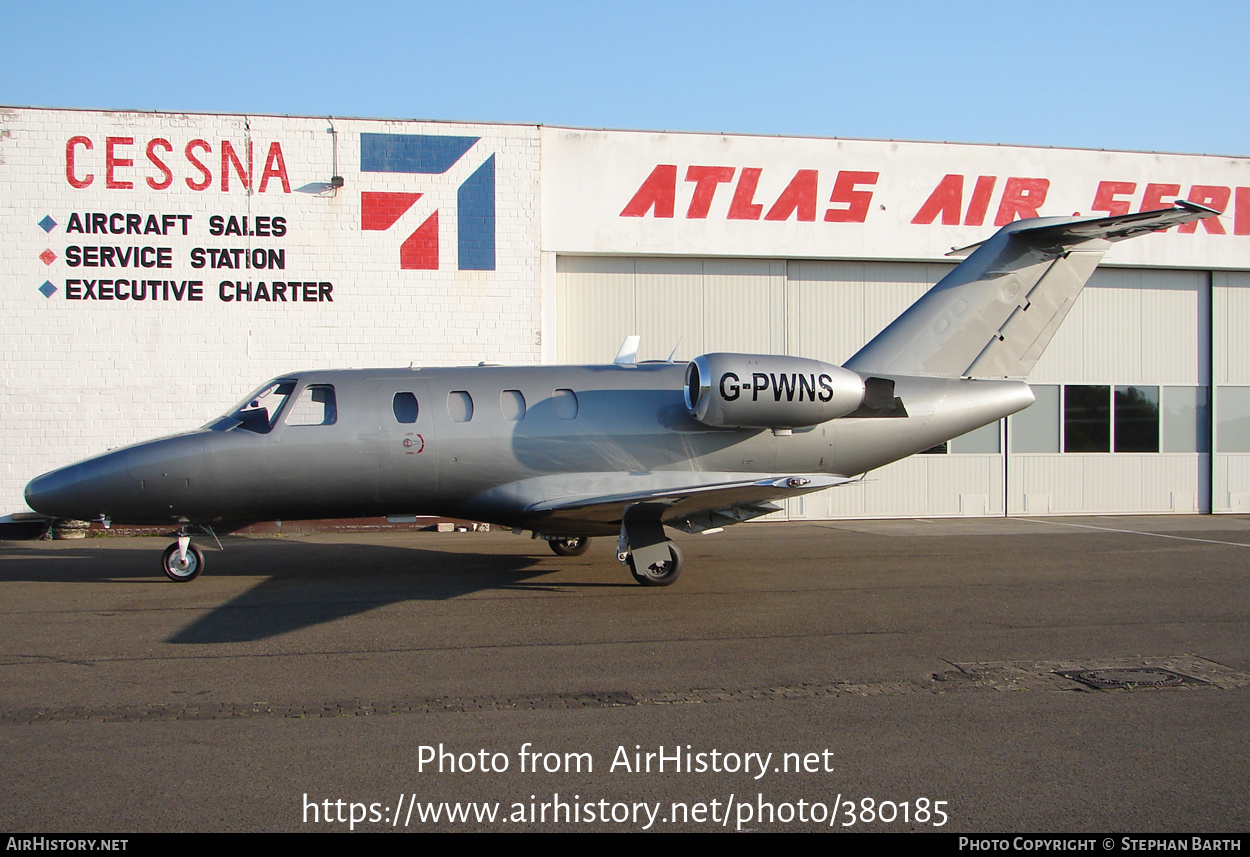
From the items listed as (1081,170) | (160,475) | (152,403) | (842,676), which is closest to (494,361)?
(152,403)

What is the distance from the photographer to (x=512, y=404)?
11531 mm

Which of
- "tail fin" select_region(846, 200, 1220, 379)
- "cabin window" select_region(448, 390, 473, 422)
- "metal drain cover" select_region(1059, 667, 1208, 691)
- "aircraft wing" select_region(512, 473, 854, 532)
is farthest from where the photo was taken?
"tail fin" select_region(846, 200, 1220, 379)

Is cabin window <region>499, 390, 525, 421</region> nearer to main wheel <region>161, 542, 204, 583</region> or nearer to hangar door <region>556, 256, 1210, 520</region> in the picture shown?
main wheel <region>161, 542, 204, 583</region>

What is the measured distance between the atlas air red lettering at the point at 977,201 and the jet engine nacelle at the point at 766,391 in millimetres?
10474

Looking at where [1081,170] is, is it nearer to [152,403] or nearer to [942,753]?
[942,753]

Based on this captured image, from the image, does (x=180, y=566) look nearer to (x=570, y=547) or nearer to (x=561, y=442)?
(x=561, y=442)

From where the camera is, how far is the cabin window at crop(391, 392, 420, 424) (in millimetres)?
11242

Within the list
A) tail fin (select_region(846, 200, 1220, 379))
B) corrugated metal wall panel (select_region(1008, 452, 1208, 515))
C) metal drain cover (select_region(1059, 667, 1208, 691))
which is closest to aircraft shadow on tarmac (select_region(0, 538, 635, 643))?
tail fin (select_region(846, 200, 1220, 379))

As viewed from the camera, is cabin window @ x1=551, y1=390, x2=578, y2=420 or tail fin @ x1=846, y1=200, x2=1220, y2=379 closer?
cabin window @ x1=551, y1=390, x2=578, y2=420

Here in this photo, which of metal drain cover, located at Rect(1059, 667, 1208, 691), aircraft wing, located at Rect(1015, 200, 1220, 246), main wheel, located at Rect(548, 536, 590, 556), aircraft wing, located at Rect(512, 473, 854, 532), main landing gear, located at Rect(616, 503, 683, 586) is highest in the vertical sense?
aircraft wing, located at Rect(1015, 200, 1220, 246)

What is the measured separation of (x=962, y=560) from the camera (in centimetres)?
1345

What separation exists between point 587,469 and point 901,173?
40.7 feet

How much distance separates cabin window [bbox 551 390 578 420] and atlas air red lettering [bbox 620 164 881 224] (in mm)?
8598

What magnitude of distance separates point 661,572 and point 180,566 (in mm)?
6236
